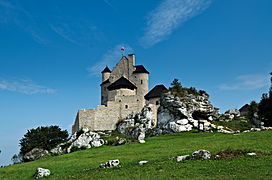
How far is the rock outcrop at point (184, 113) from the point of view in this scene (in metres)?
47.8

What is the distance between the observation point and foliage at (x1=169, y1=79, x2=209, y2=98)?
51.2m

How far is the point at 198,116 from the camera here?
50.6 m

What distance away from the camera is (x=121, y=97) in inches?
2320

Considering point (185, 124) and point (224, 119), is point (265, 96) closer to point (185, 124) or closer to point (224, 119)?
point (224, 119)

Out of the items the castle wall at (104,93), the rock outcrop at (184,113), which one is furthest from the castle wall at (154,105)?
the castle wall at (104,93)

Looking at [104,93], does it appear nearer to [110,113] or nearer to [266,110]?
[110,113]

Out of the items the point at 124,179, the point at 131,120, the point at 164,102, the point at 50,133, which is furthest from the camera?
the point at 50,133

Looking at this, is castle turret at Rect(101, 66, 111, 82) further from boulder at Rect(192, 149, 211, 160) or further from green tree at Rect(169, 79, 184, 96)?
boulder at Rect(192, 149, 211, 160)

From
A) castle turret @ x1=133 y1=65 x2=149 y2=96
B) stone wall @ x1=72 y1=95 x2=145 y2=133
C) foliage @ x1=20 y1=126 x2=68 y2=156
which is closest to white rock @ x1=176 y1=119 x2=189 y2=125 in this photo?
stone wall @ x1=72 y1=95 x2=145 y2=133

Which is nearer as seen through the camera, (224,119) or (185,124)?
(185,124)

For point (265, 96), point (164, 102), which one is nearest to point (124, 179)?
point (164, 102)

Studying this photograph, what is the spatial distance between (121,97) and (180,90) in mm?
12615

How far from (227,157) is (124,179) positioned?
7.11 m

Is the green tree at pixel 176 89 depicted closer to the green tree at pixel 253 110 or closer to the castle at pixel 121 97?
the castle at pixel 121 97
